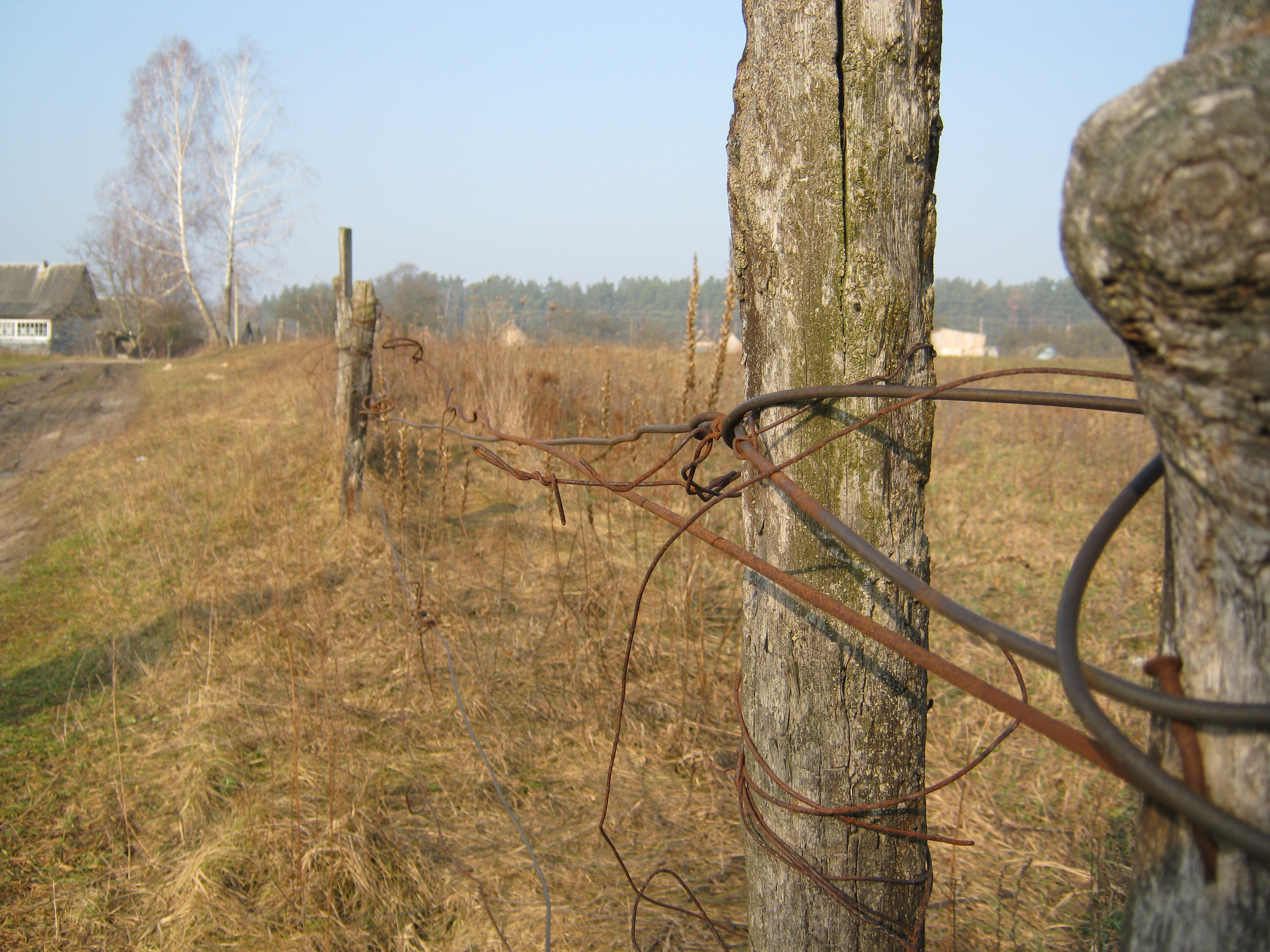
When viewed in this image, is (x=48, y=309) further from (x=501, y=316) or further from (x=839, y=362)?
(x=839, y=362)

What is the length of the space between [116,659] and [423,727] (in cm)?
184

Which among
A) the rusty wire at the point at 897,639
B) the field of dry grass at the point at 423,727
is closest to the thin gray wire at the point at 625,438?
the rusty wire at the point at 897,639

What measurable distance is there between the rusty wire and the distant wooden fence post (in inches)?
145

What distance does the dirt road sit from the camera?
7027 mm

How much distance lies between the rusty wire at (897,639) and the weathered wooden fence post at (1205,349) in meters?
0.03

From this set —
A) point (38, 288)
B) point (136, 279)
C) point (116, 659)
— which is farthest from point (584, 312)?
point (38, 288)

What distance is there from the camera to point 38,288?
151 feet

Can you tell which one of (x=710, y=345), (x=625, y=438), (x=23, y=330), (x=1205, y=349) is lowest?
(x=625, y=438)

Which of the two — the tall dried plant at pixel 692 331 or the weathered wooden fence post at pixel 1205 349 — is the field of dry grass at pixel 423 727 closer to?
the tall dried plant at pixel 692 331

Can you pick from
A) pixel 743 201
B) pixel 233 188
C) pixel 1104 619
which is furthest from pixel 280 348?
pixel 743 201

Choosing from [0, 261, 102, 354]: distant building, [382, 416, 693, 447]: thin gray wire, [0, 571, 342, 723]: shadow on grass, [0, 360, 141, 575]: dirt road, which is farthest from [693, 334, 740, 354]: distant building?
[0, 261, 102, 354]: distant building

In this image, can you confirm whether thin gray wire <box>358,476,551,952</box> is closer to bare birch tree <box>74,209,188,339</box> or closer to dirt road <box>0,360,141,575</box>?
dirt road <box>0,360,141,575</box>

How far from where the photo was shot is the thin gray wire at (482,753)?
2012mm

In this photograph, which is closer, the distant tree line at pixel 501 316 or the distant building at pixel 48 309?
the distant tree line at pixel 501 316
